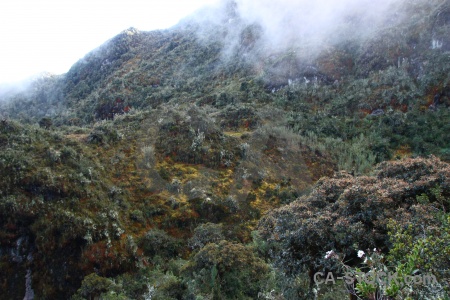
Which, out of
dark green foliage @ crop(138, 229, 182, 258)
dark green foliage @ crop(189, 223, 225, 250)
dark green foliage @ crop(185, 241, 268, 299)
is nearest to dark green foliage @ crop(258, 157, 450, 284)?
dark green foliage @ crop(185, 241, 268, 299)

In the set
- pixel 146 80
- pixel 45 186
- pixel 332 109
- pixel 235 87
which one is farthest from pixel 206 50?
pixel 45 186

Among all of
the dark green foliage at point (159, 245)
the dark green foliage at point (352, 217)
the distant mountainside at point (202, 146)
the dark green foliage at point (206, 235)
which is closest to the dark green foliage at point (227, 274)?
the distant mountainside at point (202, 146)

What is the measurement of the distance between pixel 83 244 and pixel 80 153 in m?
7.43

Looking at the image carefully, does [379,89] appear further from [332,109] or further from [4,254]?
[4,254]

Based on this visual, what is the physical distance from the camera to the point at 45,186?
17078 mm

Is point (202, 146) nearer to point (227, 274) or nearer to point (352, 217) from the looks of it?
point (227, 274)

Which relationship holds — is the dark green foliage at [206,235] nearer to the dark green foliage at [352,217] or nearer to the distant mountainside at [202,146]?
the distant mountainside at [202,146]

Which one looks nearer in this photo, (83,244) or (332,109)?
(83,244)

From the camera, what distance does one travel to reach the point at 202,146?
1030 inches

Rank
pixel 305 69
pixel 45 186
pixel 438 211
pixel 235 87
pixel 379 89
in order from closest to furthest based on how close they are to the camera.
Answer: pixel 438 211
pixel 45 186
pixel 379 89
pixel 305 69
pixel 235 87

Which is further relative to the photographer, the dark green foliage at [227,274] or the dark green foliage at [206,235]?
the dark green foliage at [206,235]

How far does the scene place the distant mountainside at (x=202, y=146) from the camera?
1538 cm

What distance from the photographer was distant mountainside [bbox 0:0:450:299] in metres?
15.4

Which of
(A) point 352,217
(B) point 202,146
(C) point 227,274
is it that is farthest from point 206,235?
(B) point 202,146
